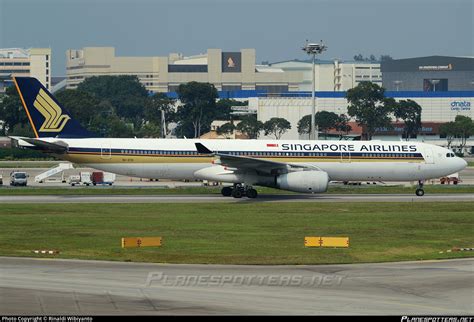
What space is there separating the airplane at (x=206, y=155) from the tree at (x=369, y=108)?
9732 centimetres

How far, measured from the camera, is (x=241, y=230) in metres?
44.0

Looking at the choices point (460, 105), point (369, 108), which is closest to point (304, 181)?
point (369, 108)

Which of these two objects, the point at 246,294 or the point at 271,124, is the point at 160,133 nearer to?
the point at 271,124

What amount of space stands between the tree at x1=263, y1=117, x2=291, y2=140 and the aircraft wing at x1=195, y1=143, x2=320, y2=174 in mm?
100136

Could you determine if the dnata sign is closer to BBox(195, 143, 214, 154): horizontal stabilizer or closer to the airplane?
the airplane

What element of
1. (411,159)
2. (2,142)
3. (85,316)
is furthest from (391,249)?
(2,142)

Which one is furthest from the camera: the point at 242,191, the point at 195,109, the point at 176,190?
the point at 195,109

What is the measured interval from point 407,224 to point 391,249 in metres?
9.08

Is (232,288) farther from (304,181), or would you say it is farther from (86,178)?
(86,178)

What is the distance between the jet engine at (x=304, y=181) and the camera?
197 feet

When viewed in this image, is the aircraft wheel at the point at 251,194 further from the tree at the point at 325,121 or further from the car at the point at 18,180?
the tree at the point at 325,121

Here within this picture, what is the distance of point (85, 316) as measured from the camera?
23469mm

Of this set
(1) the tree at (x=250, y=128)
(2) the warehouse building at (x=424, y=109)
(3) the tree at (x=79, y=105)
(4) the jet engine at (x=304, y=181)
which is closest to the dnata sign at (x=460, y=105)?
(2) the warehouse building at (x=424, y=109)

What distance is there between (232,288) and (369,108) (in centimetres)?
13757
